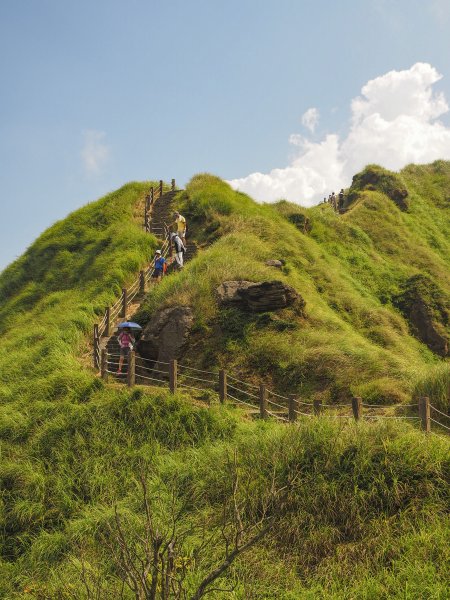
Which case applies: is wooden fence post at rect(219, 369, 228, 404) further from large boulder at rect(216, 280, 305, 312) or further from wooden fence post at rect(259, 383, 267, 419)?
large boulder at rect(216, 280, 305, 312)

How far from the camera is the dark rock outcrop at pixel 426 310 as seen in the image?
65.8ft

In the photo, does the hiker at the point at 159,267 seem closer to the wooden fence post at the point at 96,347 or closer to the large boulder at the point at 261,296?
the large boulder at the point at 261,296

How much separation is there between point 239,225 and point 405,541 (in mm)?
16663

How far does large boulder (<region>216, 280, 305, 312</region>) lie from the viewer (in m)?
15.5

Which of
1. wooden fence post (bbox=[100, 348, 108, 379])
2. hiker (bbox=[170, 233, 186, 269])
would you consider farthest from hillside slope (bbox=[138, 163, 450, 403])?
wooden fence post (bbox=[100, 348, 108, 379])

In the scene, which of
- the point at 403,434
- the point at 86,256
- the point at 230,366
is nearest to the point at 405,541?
the point at 403,434

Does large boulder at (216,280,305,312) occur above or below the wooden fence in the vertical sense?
above

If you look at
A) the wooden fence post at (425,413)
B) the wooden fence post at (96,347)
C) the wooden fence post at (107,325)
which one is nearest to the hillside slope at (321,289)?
the wooden fence post at (107,325)

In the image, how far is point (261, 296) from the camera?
1564 cm

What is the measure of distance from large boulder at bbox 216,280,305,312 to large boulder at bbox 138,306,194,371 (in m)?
1.37

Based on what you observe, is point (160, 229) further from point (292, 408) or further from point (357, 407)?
point (357, 407)

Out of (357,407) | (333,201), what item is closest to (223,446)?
(357,407)

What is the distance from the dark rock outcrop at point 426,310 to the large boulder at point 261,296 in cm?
743

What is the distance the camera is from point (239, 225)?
72.4 feet
